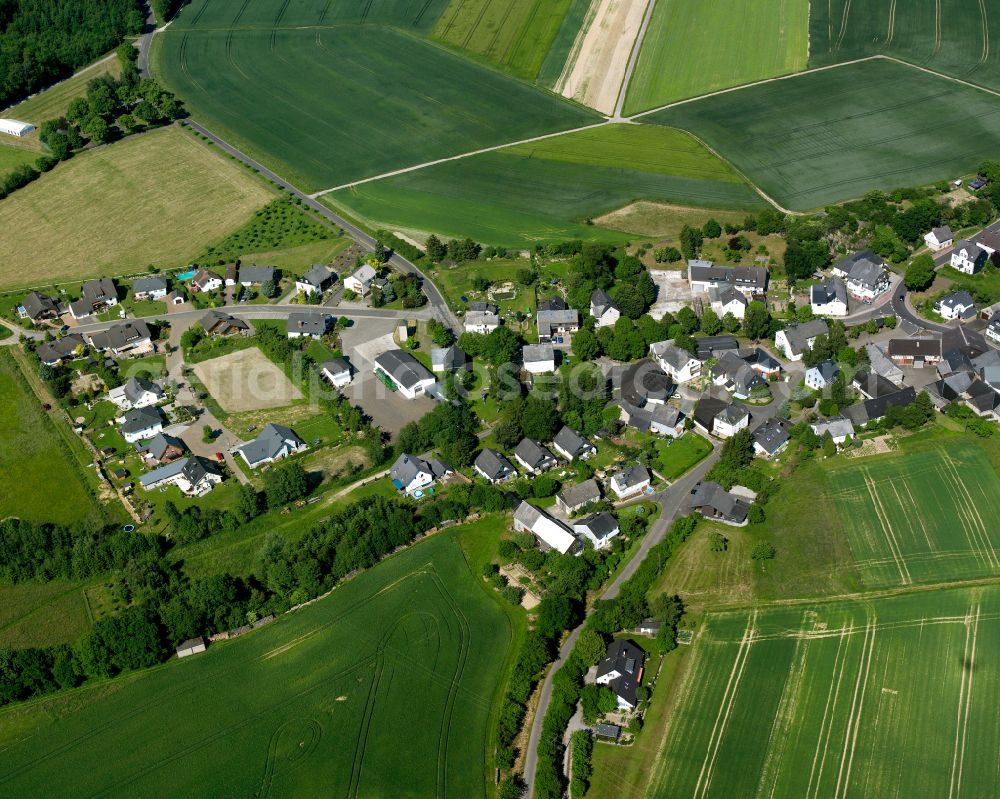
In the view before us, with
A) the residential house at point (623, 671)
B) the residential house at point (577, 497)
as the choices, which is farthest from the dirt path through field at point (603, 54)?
the residential house at point (623, 671)

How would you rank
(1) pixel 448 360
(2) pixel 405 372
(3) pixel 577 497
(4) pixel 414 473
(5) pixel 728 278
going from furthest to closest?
1. (5) pixel 728 278
2. (1) pixel 448 360
3. (2) pixel 405 372
4. (4) pixel 414 473
5. (3) pixel 577 497

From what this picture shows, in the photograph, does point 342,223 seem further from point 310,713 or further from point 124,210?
point 310,713

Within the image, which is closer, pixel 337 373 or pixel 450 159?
pixel 337 373

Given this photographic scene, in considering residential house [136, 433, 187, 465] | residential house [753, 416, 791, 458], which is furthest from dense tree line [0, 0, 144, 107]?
residential house [753, 416, 791, 458]

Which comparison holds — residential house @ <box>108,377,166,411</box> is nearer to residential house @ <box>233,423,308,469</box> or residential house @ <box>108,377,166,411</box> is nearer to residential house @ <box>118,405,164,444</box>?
residential house @ <box>118,405,164,444</box>

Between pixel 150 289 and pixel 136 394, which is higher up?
pixel 150 289

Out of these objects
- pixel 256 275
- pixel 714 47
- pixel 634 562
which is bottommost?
pixel 634 562

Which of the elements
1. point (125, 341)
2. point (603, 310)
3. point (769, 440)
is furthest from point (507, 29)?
point (769, 440)
